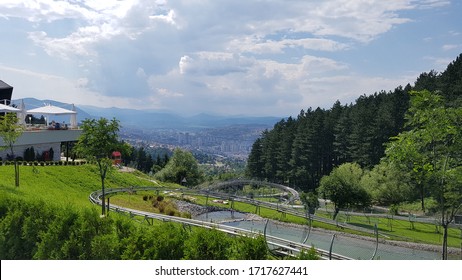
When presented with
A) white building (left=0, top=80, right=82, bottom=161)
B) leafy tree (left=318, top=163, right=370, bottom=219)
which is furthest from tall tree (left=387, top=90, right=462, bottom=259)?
white building (left=0, top=80, right=82, bottom=161)

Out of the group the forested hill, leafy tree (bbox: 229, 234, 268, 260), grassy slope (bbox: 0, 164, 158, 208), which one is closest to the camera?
leafy tree (bbox: 229, 234, 268, 260)

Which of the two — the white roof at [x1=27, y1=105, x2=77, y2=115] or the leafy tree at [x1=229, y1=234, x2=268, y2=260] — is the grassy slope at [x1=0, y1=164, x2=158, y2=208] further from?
the leafy tree at [x1=229, y1=234, x2=268, y2=260]

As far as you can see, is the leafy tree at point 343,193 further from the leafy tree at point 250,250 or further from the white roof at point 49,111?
the leafy tree at point 250,250

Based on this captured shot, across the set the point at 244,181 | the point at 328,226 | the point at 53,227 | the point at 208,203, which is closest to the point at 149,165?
the point at 244,181

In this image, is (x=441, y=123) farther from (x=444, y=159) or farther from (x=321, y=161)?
(x=321, y=161)

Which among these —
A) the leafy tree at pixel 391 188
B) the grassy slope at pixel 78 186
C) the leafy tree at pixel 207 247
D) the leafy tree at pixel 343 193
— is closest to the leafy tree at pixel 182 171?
the grassy slope at pixel 78 186

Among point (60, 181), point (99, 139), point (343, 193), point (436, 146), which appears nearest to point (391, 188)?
point (343, 193)

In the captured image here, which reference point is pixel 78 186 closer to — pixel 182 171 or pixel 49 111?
pixel 49 111
